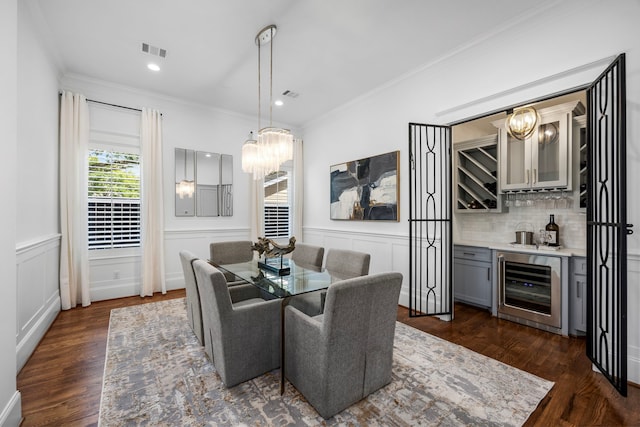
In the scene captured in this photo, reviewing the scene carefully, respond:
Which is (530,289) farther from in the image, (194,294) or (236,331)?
(194,294)

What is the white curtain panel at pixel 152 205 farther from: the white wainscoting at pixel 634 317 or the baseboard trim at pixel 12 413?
the white wainscoting at pixel 634 317

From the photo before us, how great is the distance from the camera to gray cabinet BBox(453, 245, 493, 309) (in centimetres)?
361

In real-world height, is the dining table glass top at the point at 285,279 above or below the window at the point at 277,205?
below

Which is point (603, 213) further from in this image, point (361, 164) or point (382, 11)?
point (361, 164)

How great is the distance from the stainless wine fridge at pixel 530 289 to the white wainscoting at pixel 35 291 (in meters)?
4.93

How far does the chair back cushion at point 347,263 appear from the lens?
9.00ft

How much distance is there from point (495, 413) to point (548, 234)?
104 inches

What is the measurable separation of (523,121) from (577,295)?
194cm

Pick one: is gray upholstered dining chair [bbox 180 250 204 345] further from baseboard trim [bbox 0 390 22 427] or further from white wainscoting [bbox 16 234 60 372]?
white wainscoting [bbox 16 234 60 372]

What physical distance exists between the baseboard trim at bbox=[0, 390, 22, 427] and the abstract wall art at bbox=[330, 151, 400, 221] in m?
3.83

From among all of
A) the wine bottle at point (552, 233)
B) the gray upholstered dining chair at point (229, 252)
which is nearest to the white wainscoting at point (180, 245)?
the gray upholstered dining chair at point (229, 252)

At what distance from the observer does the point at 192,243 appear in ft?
15.5

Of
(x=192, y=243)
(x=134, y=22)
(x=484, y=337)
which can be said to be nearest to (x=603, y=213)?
(x=484, y=337)

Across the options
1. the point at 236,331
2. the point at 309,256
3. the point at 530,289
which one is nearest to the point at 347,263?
the point at 309,256
